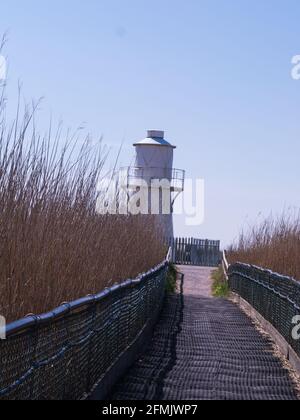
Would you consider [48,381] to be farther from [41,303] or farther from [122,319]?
[122,319]

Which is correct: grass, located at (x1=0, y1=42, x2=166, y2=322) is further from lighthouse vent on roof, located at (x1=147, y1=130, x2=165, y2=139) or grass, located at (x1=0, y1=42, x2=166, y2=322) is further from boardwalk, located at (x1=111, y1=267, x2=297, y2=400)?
lighthouse vent on roof, located at (x1=147, y1=130, x2=165, y2=139)

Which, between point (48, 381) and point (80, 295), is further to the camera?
point (80, 295)

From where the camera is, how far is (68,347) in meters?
7.21

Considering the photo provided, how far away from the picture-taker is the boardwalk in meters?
9.35

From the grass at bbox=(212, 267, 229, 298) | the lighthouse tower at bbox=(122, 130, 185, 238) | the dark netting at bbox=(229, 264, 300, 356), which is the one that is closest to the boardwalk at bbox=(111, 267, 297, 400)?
the dark netting at bbox=(229, 264, 300, 356)

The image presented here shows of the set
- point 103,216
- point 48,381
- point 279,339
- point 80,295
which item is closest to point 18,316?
point 48,381

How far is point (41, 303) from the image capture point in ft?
24.5

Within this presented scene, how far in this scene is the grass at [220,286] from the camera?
93.8 ft

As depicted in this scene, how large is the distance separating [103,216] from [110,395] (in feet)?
11.6

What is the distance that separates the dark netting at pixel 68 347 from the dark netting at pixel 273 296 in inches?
86.0

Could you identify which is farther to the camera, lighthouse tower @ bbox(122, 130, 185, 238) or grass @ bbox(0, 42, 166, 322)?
lighthouse tower @ bbox(122, 130, 185, 238)

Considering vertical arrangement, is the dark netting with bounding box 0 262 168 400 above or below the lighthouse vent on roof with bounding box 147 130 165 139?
below

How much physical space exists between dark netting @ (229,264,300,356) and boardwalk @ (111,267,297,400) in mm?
360

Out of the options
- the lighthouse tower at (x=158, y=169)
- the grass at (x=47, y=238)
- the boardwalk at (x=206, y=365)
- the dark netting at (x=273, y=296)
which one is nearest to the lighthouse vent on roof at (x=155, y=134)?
the lighthouse tower at (x=158, y=169)
